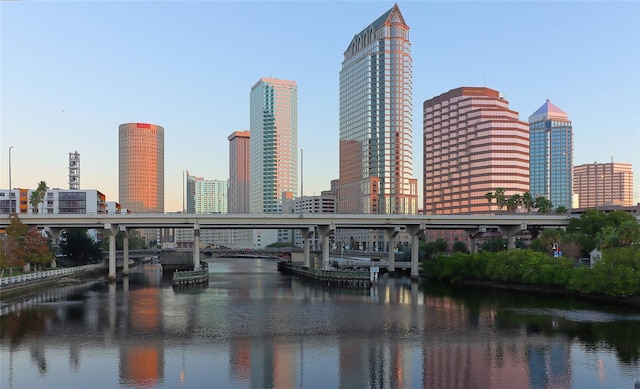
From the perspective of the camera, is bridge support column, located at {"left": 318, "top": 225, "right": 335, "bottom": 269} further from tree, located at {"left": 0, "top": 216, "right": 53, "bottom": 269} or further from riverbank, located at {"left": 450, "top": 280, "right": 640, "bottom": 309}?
tree, located at {"left": 0, "top": 216, "right": 53, "bottom": 269}

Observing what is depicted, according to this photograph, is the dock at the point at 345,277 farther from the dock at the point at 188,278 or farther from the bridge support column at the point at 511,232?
the bridge support column at the point at 511,232

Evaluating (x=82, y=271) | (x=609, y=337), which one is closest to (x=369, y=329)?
(x=609, y=337)

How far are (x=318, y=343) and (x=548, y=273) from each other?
54206 mm

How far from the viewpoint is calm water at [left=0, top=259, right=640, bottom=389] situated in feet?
123

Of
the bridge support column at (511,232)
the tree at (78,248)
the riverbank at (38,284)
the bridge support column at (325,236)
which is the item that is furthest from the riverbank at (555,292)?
the tree at (78,248)

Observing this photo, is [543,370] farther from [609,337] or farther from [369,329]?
[369,329]

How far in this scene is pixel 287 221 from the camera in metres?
124

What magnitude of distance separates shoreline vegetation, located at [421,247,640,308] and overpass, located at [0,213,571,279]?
33.3 feet

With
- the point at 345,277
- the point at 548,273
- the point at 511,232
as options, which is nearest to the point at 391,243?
the point at 511,232

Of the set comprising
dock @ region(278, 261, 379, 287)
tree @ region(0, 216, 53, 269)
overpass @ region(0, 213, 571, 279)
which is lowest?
dock @ region(278, 261, 379, 287)

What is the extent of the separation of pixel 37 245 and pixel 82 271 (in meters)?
21.5

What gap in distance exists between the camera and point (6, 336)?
2064 inches

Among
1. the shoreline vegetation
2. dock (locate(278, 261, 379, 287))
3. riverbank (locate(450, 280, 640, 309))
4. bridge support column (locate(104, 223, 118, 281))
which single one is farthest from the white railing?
riverbank (locate(450, 280, 640, 309))

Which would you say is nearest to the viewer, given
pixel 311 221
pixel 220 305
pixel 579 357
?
pixel 579 357
